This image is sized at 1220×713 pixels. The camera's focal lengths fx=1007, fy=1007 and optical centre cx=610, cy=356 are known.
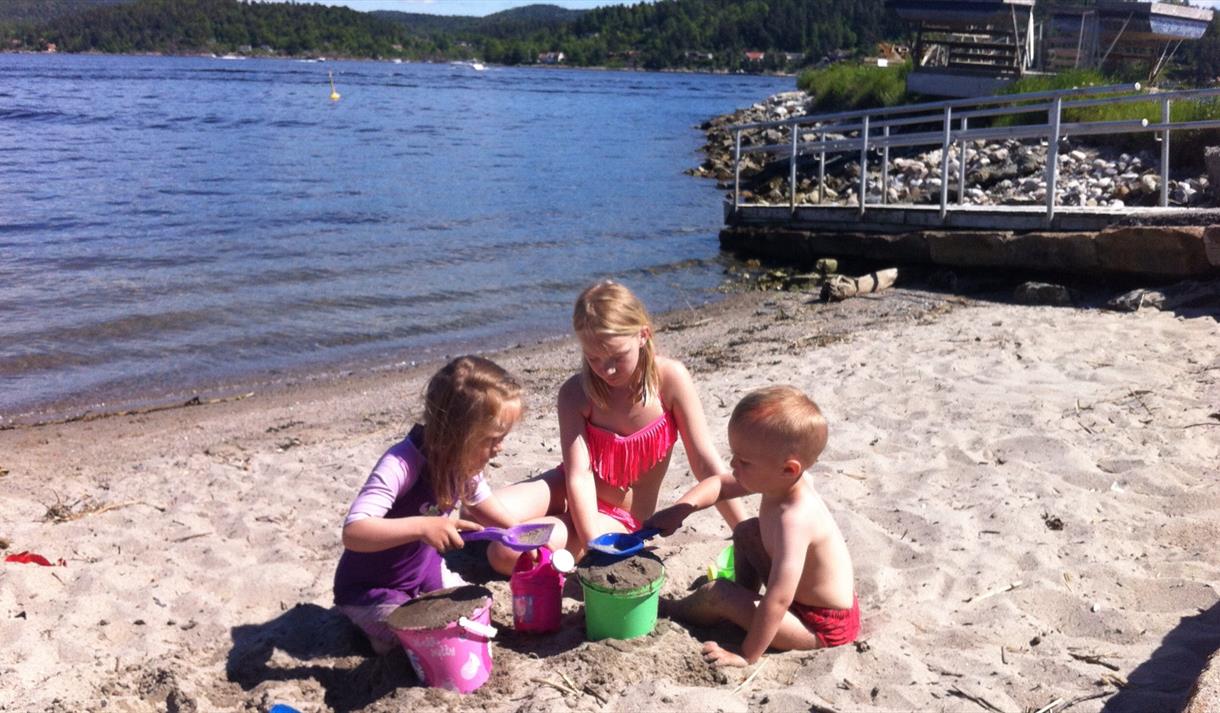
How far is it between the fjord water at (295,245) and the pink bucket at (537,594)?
502 cm

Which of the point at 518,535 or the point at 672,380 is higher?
the point at 672,380

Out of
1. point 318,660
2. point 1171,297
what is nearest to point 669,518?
point 318,660

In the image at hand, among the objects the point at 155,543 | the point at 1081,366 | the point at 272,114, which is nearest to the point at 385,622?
the point at 155,543

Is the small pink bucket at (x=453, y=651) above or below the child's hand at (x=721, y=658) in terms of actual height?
above

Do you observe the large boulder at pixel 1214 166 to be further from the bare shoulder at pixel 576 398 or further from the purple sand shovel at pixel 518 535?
the purple sand shovel at pixel 518 535

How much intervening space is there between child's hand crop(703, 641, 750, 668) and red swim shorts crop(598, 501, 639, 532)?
2.52 feet

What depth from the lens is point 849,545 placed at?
3.68 metres

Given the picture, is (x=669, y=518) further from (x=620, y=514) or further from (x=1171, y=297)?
(x=1171, y=297)

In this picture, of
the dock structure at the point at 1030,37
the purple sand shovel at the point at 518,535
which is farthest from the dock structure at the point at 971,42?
the purple sand shovel at the point at 518,535

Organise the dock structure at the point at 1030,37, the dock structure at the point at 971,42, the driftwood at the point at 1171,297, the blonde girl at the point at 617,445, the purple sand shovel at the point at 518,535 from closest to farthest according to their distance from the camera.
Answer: the purple sand shovel at the point at 518,535 < the blonde girl at the point at 617,445 < the driftwood at the point at 1171,297 < the dock structure at the point at 1030,37 < the dock structure at the point at 971,42

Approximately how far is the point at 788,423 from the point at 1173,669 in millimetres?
1203

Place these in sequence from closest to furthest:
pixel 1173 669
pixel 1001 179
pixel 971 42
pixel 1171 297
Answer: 1. pixel 1173 669
2. pixel 1171 297
3. pixel 1001 179
4. pixel 971 42

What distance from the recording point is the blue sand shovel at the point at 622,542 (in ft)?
10.1

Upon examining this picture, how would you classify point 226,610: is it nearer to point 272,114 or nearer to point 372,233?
point 372,233
